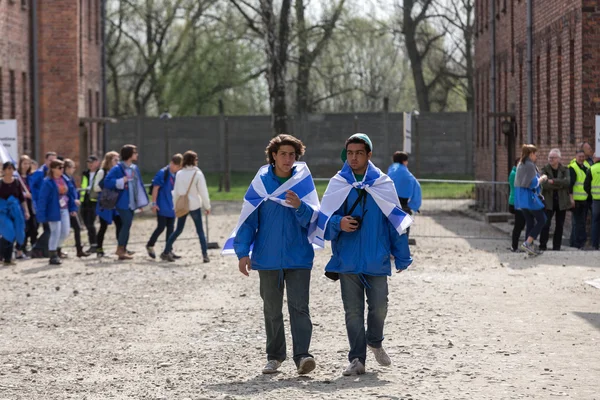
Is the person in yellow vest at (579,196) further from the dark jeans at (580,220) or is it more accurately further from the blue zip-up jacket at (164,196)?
the blue zip-up jacket at (164,196)

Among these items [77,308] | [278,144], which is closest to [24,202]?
[77,308]

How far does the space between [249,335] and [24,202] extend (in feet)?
33.8

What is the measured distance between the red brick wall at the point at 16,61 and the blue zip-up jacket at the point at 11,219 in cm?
1232

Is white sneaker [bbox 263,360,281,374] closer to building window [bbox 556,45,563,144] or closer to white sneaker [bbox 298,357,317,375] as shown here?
white sneaker [bbox 298,357,317,375]

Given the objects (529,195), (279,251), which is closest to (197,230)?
(529,195)

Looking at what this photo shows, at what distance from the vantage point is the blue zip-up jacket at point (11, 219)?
869 inches

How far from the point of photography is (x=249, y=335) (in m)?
13.1

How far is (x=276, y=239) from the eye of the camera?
421 inches

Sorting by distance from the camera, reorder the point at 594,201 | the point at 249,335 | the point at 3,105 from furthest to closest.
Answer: the point at 3,105 → the point at 594,201 → the point at 249,335

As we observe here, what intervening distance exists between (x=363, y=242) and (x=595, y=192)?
13953 mm

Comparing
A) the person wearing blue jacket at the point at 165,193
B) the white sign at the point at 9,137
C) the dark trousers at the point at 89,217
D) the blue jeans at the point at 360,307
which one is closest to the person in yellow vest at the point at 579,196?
the person wearing blue jacket at the point at 165,193

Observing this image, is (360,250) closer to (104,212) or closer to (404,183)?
(404,183)

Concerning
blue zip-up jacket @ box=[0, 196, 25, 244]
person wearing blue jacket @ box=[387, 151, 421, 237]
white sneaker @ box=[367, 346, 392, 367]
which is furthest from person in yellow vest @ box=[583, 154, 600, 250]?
white sneaker @ box=[367, 346, 392, 367]

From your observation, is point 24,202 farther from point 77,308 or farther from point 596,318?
point 596,318
